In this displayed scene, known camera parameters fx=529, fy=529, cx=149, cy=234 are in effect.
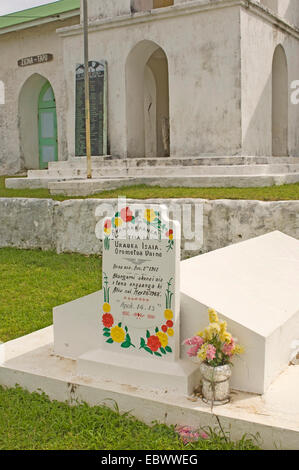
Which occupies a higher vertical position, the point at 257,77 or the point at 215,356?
the point at 257,77

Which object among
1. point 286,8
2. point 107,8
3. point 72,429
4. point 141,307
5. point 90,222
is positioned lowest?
point 72,429

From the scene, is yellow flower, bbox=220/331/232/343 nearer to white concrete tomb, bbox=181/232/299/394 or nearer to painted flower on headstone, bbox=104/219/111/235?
white concrete tomb, bbox=181/232/299/394

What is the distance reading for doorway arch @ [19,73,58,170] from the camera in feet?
53.8

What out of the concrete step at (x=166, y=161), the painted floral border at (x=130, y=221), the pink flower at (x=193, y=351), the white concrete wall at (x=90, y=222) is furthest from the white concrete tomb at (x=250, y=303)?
the concrete step at (x=166, y=161)

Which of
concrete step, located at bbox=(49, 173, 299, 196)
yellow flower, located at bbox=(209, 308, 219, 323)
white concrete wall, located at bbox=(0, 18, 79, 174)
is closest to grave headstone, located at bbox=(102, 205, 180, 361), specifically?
yellow flower, located at bbox=(209, 308, 219, 323)

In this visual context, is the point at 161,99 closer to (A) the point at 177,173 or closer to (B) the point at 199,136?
(B) the point at 199,136

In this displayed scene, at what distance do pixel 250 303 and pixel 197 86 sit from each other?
7.52m

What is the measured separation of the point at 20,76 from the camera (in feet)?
52.8

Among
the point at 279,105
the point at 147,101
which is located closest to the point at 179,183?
the point at 279,105

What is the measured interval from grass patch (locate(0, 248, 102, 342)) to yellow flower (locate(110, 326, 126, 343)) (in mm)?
1299

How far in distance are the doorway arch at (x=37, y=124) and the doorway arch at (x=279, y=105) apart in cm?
721

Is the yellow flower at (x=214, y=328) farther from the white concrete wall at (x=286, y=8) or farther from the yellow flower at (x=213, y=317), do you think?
the white concrete wall at (x=286, y=8)

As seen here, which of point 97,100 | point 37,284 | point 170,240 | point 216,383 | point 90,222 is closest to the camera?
point 216,383

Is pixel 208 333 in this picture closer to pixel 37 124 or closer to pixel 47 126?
pixel 47 126
